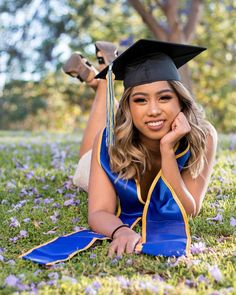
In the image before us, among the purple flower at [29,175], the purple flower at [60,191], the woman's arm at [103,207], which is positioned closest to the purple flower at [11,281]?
the woman's arm at [103,207]

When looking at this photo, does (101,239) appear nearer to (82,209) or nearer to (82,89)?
(82,209)

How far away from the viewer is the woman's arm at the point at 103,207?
274 centimetres

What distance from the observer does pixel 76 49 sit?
14.6 metres

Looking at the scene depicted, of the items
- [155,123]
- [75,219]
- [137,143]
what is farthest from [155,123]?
[75,219]

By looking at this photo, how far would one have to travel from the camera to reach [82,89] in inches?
663

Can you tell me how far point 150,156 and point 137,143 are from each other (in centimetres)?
12

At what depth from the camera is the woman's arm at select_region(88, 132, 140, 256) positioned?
8.98 feet

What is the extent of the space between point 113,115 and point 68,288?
4.19 ft

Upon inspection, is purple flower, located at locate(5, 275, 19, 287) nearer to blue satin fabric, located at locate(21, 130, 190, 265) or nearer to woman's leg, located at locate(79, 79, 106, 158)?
blue satin fabric, located at locate(21, 130, 190, 265)

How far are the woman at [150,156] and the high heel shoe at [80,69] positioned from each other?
4.21 ft

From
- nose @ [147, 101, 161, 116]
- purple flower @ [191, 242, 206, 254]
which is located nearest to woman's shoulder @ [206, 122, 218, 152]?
nose @ [147, 101, 161, 116]

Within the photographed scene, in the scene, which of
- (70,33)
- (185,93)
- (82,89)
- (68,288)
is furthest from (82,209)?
(82,89)

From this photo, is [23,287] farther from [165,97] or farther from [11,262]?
[165,97]

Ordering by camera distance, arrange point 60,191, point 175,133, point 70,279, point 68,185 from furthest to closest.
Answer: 1. point 68,185
2. point 60,191
3. point 175,133
4. point 70,279
